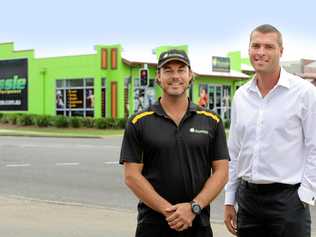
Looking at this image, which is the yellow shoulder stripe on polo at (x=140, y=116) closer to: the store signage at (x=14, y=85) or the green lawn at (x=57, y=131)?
the green lawn at (x=57, y=131)

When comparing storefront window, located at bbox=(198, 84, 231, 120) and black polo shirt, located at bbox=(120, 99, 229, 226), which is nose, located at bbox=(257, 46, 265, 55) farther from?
storefront window, located at bbox=(198, 84, 231, 120)

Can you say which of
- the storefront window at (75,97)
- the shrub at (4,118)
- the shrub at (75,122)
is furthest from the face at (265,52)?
the shrub at (4,118)

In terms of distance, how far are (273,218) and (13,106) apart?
44554 mm

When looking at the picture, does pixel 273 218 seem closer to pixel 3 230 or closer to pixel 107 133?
pixel 3 230

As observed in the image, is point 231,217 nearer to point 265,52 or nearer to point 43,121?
point 265,52

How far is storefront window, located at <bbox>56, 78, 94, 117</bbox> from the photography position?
42.8 m

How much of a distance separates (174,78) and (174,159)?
1.59 feet

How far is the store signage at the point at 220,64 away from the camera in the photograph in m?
48.4

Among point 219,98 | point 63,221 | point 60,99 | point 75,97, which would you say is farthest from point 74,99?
point 63,221

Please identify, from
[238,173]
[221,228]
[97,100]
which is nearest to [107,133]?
[97,100]

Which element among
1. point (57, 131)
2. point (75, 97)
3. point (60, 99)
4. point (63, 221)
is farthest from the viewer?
point (60, 99)

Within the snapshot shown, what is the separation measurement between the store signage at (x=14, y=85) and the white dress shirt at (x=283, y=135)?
141ft

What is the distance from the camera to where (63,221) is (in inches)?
327

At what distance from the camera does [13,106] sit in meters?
46.9
